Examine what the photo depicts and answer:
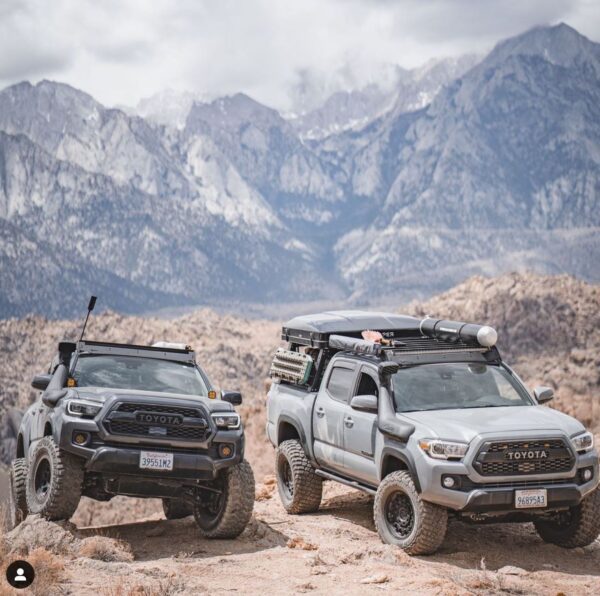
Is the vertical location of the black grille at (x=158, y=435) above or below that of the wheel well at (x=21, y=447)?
above

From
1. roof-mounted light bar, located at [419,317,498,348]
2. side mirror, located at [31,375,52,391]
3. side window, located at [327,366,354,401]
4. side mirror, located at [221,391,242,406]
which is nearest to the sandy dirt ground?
side mirror, located at [221,391,242,406]

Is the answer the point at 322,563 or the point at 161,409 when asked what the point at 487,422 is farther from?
the point at 161,409

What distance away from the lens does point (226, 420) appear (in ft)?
36.9

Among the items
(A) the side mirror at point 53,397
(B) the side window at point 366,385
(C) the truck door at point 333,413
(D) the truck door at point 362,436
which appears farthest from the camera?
(C) the truck door at point 333,413

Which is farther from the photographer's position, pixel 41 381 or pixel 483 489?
pixel 41 381

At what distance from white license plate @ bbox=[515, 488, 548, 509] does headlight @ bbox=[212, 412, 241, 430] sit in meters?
3.05

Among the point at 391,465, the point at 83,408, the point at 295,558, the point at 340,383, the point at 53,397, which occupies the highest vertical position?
the point at 340,383

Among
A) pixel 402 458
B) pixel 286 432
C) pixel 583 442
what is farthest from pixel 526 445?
pixel 286 432

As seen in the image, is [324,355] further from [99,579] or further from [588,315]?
[588,315]

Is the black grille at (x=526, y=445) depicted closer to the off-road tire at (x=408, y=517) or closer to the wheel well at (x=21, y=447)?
the off-road tire at (x=408, y=517)

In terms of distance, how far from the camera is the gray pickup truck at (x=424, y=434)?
1034 centimetres

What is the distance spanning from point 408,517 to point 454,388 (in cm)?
158

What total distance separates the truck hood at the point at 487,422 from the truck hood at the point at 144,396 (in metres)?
2.04

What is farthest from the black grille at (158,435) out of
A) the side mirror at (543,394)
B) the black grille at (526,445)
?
the side mirror at (543,394)
